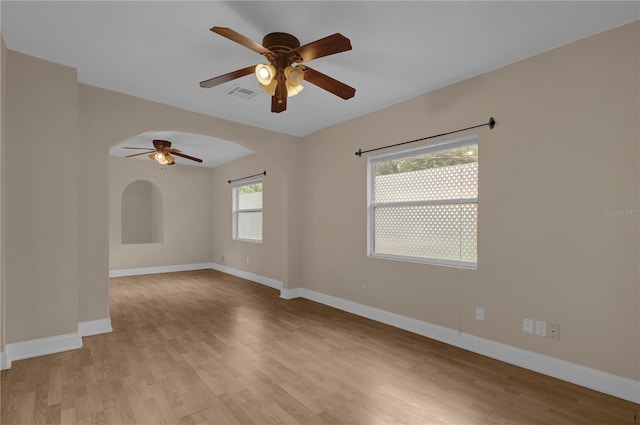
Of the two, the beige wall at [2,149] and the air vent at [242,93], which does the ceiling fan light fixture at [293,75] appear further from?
the beige wall at [2,149]

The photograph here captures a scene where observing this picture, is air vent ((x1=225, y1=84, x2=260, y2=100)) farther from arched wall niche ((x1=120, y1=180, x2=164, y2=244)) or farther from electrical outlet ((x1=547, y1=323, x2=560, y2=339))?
arched wall niche ((x1=120, y1=180, x2=164, y2=244))

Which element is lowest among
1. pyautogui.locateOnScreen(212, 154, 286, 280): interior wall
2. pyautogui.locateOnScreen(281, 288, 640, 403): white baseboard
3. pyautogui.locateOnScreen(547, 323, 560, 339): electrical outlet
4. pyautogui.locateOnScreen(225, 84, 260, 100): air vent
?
pyautogui.locateOnScreen(281, 288, 640, 403): white baseboard

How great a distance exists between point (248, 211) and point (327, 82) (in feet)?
15.6

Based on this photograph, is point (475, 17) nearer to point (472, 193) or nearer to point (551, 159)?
point (551, 159)

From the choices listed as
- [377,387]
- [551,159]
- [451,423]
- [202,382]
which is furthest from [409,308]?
[202,382]

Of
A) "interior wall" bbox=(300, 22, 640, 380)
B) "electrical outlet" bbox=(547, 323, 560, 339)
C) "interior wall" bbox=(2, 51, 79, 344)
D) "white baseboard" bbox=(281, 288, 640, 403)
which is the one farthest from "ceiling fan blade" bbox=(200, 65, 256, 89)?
"electrical outlet" bbox=(547, 323, 560, 339)

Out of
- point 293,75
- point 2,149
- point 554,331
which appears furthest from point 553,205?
point 2,149

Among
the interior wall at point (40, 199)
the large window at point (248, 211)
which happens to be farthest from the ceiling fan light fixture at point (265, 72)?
the large window at point (248, 211)

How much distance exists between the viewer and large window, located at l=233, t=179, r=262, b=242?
670 cm

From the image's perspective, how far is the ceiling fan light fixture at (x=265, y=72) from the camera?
231cm

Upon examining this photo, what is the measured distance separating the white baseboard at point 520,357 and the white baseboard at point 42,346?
3063mm

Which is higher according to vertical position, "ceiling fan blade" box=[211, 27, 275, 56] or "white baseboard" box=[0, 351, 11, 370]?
"ceiling fan blade" box=[211, 27, 275, 56]

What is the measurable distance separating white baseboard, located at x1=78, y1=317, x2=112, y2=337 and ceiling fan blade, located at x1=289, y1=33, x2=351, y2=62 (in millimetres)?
3356

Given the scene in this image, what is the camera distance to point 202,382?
94.3 inches
